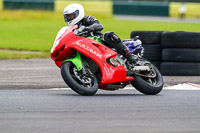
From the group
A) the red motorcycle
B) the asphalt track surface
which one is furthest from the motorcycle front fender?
the asphalt track surface

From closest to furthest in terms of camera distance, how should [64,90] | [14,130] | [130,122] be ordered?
[14,130] < [130,122] < [64,90]

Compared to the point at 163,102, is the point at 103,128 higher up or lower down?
higher up

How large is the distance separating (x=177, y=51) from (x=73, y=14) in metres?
3.42

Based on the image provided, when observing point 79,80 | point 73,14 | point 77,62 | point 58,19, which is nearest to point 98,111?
point 79,80

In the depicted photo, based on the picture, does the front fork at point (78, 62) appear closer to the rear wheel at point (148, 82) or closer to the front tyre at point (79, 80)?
the front tyre at point (79, 80)

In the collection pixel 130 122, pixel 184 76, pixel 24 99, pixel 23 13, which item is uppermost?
pixel 130 122

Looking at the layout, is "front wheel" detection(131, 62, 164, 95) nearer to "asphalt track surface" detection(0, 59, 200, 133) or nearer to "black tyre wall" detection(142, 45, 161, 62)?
"asphalt track surface" detection(0, 59, 200, 133)

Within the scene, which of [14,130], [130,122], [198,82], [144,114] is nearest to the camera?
[14,130]

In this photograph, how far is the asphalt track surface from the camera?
5.39m

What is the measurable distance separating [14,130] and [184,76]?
5959 millimetres

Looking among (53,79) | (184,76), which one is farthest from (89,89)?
(184,76)

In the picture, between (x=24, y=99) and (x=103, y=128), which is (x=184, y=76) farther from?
(x=103, y=128)

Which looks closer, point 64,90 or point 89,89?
point 89,89

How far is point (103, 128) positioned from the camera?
17.6 feet
